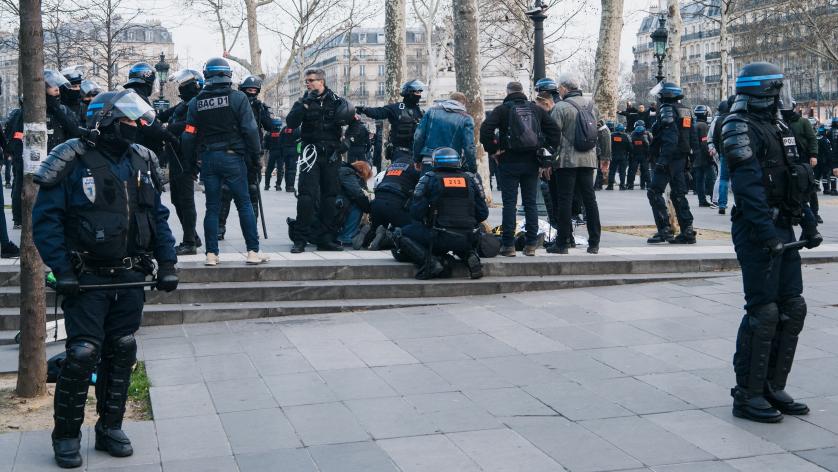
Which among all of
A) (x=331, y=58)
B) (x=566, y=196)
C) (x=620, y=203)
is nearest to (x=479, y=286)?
(x=566, y=196)

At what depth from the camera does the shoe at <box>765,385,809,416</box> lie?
6.17 meters

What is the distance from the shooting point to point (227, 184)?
10070 millimetres

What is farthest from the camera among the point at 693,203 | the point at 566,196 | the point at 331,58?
the point at 331,58

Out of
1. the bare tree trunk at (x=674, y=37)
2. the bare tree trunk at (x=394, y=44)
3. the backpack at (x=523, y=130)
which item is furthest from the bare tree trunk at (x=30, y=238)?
the bare tree trunk at (x=674, y=37)

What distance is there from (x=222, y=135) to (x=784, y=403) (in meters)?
5.81

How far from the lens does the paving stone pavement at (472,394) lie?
17.9 ft

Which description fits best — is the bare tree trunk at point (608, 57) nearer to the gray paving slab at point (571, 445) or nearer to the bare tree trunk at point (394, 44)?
the bare tree trunk at point (394, 44)

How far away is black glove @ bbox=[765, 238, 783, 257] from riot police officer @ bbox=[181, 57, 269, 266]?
5.35 m

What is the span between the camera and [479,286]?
10391 millimetres

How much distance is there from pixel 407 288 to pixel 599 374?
322 centimetres

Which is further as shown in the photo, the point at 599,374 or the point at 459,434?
the point at 599,374

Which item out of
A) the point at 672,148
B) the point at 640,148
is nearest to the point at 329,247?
the point at 672,148

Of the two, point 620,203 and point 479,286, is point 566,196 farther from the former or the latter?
point 620,203

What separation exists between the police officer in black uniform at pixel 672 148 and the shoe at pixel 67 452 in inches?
337
